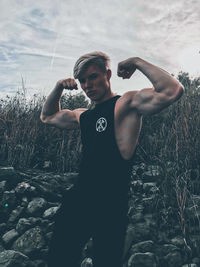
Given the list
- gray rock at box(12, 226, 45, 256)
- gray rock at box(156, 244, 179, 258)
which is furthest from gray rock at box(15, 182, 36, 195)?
gray rock at box(156, 244, 179, 258)

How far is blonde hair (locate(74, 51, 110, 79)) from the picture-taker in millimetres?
2123

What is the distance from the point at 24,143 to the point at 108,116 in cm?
300

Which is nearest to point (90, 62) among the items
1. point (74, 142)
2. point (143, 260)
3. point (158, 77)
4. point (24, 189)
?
point (158, 77)

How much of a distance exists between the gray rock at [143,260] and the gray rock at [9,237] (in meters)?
1.43

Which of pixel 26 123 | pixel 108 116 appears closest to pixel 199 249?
pixel 108 116

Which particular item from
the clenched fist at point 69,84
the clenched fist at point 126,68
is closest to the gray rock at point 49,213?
the clenched fist at point 69,84

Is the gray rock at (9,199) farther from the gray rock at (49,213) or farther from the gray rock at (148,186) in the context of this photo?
the gray rock at (148,186)

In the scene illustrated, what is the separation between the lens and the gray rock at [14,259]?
2689 millimetres

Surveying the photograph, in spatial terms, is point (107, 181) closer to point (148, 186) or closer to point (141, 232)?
point (141, 232)

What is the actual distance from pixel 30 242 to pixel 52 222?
1.33 ft

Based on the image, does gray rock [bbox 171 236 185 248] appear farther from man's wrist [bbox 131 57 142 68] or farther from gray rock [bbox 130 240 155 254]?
man's wrist [bbox 131 57 142 68]

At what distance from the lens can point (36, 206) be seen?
142 inches

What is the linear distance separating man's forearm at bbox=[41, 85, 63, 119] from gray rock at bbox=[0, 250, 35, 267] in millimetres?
1453

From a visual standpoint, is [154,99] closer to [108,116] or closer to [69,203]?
[108,116]
